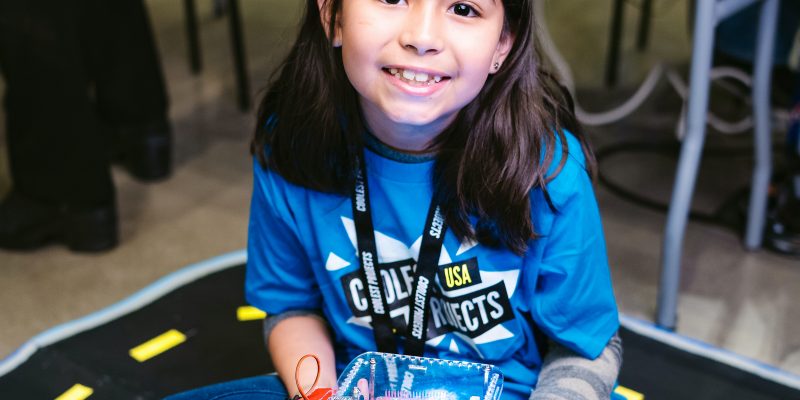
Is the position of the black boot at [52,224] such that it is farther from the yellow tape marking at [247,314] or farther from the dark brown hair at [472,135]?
the dark brown hair at [472,135]

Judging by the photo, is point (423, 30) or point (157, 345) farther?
point (157, 345)

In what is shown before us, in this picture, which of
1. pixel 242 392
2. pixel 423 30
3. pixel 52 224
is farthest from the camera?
pixel 52 224

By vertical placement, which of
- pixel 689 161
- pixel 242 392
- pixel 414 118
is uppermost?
pixel 414 118

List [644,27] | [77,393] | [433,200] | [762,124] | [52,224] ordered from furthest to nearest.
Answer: [644,27] < [52,224] < [762,124] < [77,393] < [433,200]

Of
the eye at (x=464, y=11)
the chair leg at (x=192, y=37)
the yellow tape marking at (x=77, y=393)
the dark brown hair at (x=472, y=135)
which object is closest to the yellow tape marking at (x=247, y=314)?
the yellow tape marking at (x=77, y=393)

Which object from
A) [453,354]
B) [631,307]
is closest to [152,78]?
[631,307]

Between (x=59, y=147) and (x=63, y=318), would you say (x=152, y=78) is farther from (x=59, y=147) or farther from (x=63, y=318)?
(x=63, y=318)

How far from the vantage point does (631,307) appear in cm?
177

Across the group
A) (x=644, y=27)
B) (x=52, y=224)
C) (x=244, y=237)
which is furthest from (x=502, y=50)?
(x=644, y=27)

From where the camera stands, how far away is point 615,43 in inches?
103

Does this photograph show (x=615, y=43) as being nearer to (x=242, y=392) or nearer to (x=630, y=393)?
(x=630, y=393)

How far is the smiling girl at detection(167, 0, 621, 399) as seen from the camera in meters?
0.91

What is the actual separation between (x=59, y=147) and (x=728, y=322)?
1.29 m

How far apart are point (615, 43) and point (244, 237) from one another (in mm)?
1205
